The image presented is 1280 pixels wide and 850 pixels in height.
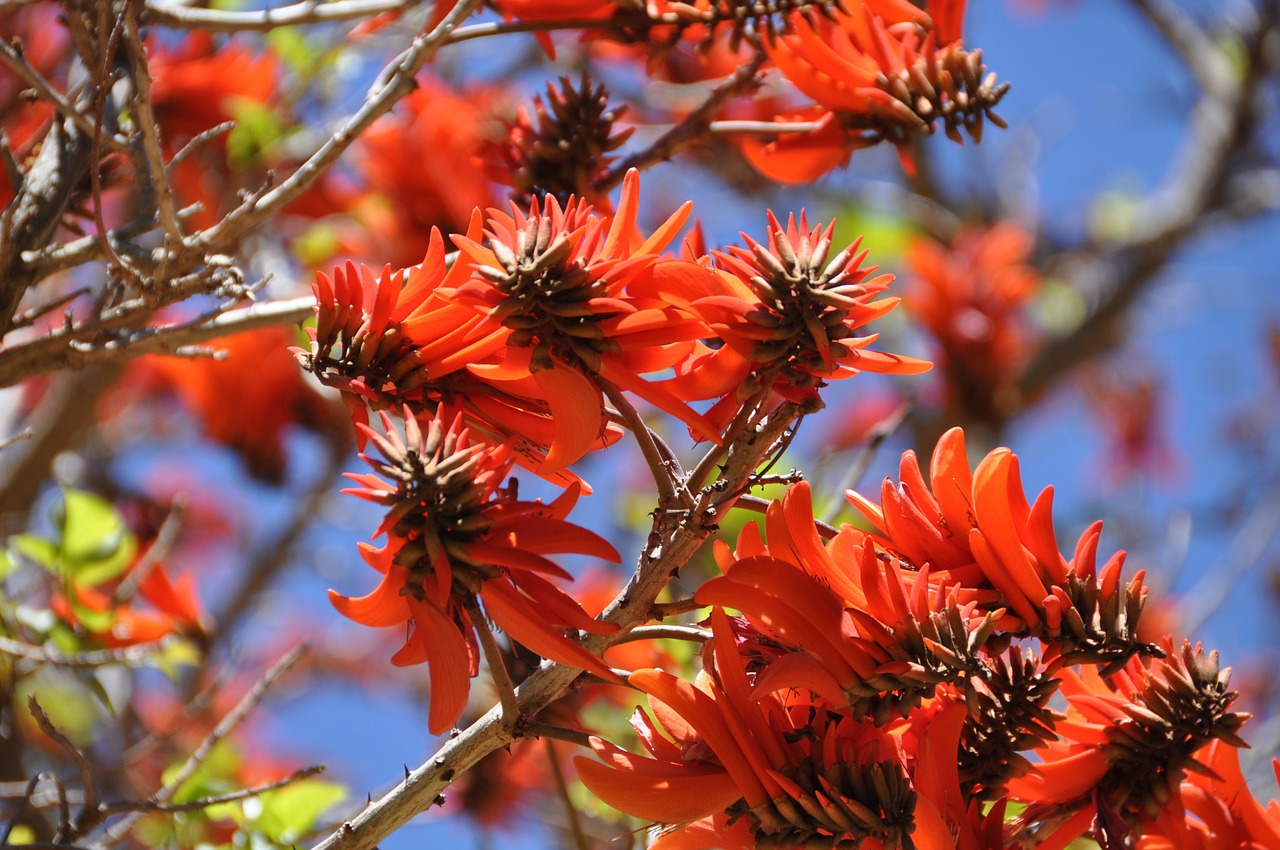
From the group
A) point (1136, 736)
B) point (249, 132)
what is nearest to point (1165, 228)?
point (249, 132)

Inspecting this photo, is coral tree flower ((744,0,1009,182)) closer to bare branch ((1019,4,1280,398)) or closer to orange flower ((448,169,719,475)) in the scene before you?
orange flower ((448,169,719,475))

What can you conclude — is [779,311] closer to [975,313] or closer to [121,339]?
[121,339]

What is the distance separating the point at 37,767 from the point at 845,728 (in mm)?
1660

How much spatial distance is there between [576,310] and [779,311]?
0.13 m

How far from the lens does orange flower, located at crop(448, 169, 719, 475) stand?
69 centimetres

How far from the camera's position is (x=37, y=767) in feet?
6.22

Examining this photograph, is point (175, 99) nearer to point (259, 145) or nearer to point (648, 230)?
point (259, 145)

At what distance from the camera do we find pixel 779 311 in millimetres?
717

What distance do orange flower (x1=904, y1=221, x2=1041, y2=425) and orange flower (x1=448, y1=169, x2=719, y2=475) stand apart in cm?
186

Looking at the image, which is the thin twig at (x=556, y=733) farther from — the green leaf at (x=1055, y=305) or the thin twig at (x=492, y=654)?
the green leaf at (x=1055, y=305)

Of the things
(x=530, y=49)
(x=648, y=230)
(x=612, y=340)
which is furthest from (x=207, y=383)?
(x=612, y=340)

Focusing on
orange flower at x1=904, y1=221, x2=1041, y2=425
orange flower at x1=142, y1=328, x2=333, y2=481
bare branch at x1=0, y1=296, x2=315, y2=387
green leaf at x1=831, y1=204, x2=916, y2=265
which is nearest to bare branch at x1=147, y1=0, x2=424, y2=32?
bare branch at x1=0, y1=296, x2=315, y2=387

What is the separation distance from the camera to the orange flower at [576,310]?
690 mm

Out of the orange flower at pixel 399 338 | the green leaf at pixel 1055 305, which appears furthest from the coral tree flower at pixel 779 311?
the green leaf at pixel 1055 305
